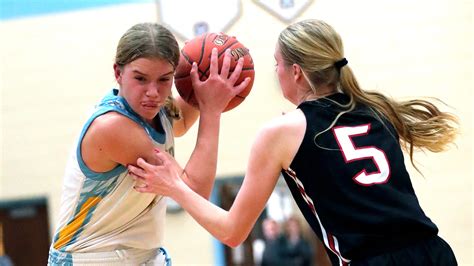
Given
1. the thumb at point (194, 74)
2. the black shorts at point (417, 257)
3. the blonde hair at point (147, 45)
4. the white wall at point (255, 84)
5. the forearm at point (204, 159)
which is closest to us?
the black shorts at point (417, 257)

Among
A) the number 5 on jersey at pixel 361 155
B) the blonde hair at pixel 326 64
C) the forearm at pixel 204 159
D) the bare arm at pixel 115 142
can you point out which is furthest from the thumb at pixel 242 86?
the number 5 on jersey at pixel 361 155

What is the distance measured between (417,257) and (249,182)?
68 cm

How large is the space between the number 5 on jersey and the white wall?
6343 mm

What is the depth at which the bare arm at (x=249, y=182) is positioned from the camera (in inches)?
112

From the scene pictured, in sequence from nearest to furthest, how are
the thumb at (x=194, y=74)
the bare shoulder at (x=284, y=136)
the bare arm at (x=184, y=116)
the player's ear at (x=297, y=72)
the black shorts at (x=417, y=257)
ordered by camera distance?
1. the black shorts at (x=417, y=257)
2. the bare shoulder at (x=284, y=136)
3. the player's ear at (x=297, y=72)
4. the thumb at (x=194, y=74)
5. the bare arm at (x=184, y=116)

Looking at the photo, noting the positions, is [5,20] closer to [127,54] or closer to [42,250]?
[42,250]

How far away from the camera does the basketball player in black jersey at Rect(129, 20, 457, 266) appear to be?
2750 mm

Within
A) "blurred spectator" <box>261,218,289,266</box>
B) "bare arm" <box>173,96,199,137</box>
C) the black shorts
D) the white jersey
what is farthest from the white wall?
the black shorts

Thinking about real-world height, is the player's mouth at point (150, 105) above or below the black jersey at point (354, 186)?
above

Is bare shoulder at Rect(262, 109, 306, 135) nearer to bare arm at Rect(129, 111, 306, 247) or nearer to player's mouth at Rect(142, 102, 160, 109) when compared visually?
bare arm at Rect(129, 111, 306, 247)

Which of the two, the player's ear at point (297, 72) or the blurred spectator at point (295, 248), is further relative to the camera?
the blurred spectator at point (295, 248)

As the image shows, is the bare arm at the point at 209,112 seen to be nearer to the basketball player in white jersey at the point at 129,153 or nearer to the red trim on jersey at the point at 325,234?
the basketball player in white jersey at the point at 129,153

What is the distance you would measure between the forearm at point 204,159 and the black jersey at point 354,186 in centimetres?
62

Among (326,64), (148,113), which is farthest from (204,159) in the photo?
(326,64)
